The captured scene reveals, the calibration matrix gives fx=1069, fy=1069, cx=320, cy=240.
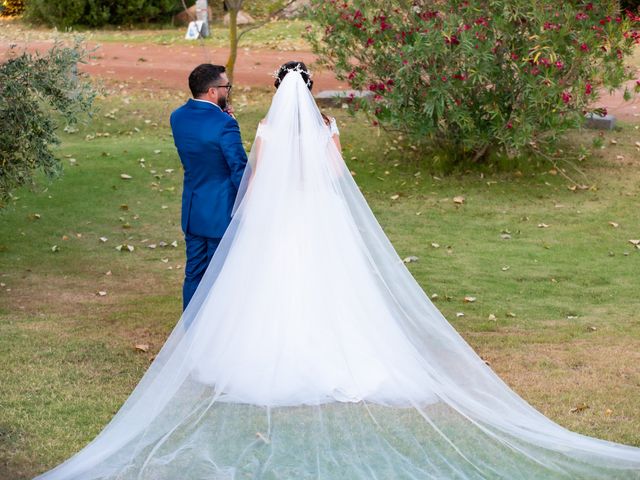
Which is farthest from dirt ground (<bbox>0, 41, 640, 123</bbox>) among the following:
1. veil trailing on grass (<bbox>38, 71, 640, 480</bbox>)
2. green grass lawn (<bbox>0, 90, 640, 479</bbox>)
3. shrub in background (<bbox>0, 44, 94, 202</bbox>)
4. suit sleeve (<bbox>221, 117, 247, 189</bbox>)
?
veil trailing on grass (<bbox>38, 71, 640, 480</bbox>)

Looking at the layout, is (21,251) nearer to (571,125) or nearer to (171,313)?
(171,313)

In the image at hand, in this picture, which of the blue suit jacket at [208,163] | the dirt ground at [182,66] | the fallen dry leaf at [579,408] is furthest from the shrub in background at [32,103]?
the dirt ground at [182,66]

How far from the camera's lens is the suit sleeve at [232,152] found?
621 cm

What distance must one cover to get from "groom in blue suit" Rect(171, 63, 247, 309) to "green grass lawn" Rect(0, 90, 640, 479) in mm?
1035

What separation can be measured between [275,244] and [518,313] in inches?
119

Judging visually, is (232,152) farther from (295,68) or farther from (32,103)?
(32,103)

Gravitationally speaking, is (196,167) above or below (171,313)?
above

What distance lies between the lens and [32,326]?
7691 mm

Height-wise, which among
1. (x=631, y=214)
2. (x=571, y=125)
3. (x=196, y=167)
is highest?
(x=196, y=167)

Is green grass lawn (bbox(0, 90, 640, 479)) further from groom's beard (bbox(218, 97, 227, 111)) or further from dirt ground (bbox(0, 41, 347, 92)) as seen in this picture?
dirt ground (bbox(0, 41, 347, 92))

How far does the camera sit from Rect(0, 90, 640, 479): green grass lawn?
6113 millimetres

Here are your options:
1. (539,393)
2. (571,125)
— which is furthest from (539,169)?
(539,393)

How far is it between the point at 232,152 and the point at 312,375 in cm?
147

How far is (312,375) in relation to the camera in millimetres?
5516
